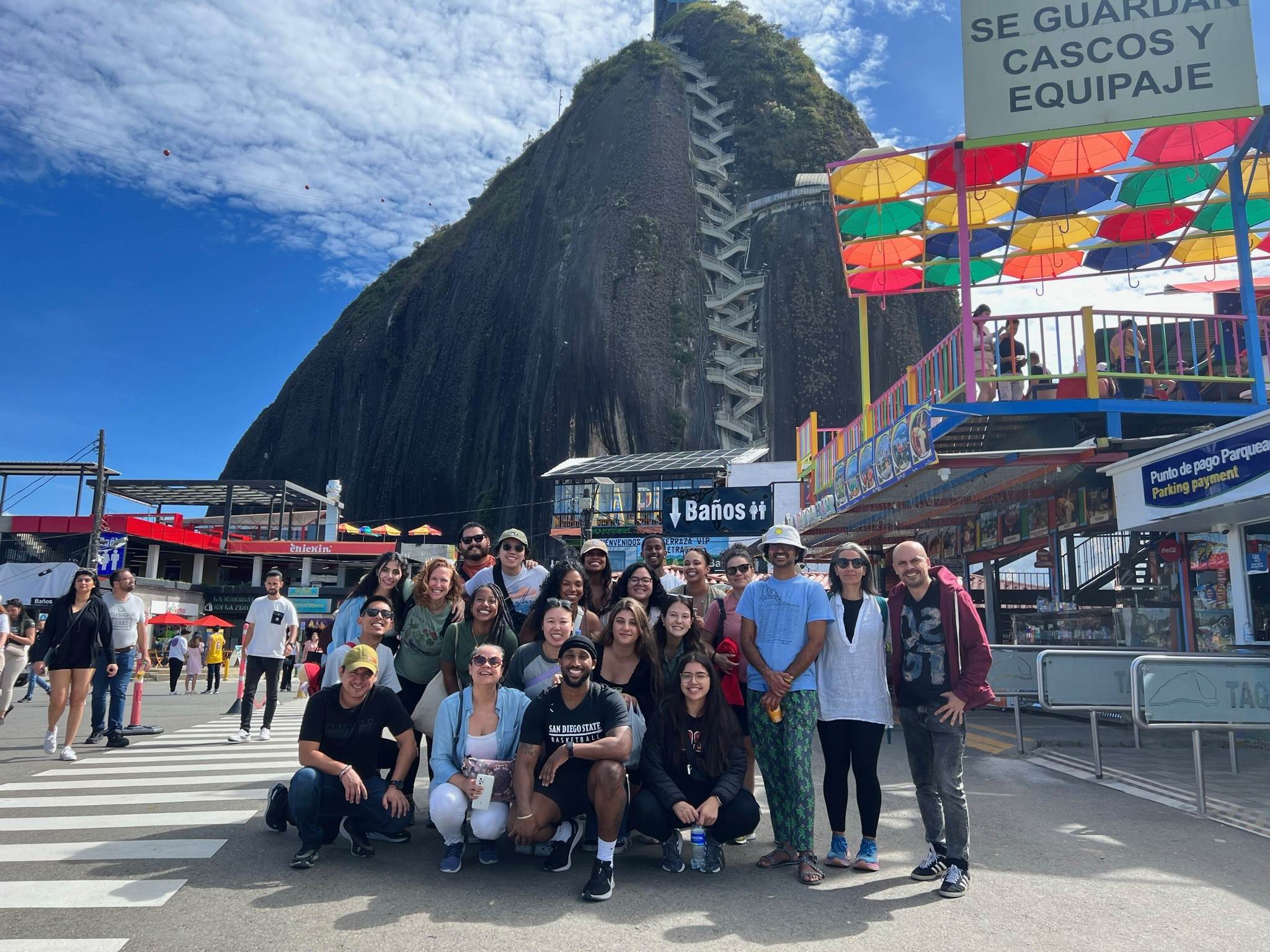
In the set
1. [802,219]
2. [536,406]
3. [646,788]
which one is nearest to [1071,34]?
[646,788]

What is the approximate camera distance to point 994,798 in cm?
649

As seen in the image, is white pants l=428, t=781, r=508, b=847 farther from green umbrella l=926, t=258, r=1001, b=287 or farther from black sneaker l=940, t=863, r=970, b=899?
green umbrella l=926, t=258, r=1001, b=287

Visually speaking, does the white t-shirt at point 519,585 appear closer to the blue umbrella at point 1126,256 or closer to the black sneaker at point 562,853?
the black sneaker at point 562,853

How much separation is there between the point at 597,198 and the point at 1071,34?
5634 cm

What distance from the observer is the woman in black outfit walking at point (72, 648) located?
7.82m

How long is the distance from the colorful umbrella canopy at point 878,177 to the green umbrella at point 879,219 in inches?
15.5

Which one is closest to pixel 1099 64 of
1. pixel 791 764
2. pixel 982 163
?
pixel 982 163

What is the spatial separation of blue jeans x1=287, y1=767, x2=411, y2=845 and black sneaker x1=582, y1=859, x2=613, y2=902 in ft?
4.02

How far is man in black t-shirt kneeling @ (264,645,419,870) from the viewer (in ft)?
15.1

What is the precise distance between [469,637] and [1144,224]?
12.2 m

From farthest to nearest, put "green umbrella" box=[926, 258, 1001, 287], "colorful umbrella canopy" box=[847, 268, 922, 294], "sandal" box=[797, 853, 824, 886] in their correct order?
"colorful umbrella canopy" box=[847, 268, 922, 294] → "green umbrella" box=[926, 258, 1001, 287] → "sandal" box=[797, 853, 824, 886]

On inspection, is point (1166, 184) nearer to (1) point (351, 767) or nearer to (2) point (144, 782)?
(1) point (351, 767)

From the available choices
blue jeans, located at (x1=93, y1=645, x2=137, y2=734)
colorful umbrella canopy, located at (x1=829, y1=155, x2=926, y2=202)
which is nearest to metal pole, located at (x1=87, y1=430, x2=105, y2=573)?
blue jeans, located at (x1=93, y1=645, x2=137, y2=734)

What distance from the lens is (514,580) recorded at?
624 centimetres
